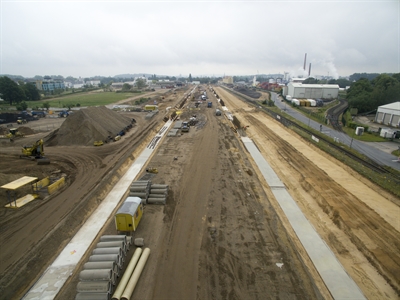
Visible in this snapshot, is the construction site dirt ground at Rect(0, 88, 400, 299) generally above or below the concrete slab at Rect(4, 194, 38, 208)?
below

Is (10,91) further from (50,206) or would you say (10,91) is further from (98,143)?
(50,206)

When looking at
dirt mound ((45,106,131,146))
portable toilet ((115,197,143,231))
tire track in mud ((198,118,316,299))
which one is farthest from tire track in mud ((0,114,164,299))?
tire track in mud ((198,118,316,299))

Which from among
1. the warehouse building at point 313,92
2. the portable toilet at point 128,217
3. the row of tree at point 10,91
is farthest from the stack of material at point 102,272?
the warehouse building at point 313,92

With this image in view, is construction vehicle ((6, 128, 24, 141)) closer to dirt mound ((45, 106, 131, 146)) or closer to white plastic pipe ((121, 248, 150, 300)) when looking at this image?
dirt mound ((45, 106, 131, 146))

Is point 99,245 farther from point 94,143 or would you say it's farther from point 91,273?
point 94,143

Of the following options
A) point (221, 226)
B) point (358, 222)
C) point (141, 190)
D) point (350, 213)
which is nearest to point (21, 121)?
point (141, 190)

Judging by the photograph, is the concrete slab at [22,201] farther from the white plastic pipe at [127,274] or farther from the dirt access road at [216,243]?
the white plastic pipe at [127,274]

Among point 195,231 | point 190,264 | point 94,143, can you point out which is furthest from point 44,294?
point 94,143
